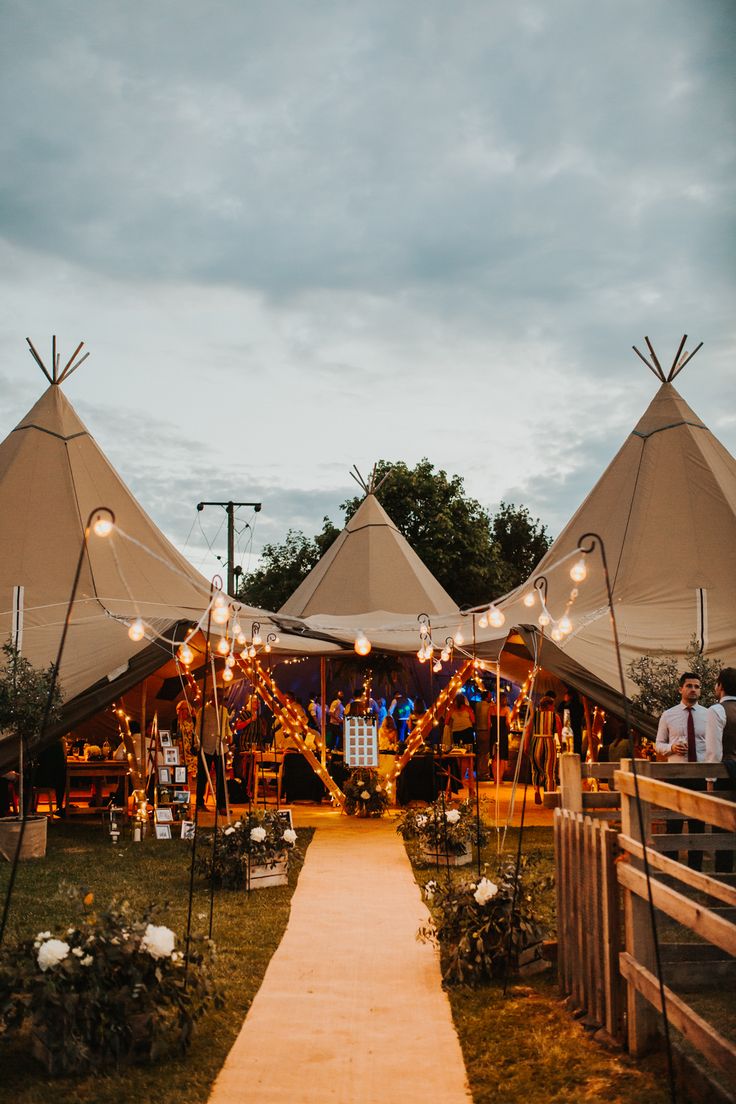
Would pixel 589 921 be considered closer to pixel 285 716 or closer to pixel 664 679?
pixel 664 679

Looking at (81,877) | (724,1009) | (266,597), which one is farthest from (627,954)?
(266,597)

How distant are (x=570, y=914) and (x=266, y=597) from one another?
26024mm

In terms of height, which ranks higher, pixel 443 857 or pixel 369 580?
pixel 369 580

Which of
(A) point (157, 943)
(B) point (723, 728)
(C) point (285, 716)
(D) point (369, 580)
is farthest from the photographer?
(D) point (369, 580)

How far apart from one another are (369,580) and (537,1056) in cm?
1370

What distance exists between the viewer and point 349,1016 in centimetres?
442

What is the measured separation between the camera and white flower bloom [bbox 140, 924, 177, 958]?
12.3 feet

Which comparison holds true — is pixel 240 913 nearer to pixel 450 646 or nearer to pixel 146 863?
pixel 146 863

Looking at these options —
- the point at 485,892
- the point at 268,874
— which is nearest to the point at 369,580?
the point at 268,874

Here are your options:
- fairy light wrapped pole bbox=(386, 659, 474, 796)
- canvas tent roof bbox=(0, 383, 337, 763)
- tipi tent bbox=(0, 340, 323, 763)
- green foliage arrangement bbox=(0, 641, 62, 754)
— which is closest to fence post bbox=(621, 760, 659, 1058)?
green foliage arrangement bbox=(0, 641, 62, 754)

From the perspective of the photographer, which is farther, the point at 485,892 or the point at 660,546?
the point at 660,546

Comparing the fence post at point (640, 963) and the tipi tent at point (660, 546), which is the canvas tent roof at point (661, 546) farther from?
the fence post at point (640, 963)

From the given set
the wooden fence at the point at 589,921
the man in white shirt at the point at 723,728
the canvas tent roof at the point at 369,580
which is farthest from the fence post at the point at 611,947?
the canvas tent roof at the point at 369,580

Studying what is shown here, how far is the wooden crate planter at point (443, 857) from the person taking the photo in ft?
27.1
